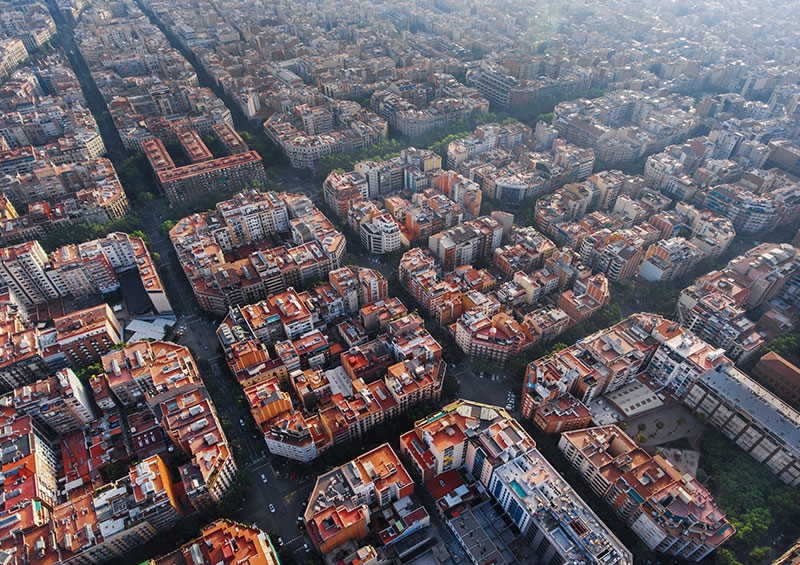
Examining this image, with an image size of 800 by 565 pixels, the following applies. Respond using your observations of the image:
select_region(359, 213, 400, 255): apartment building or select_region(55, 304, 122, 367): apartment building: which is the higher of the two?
select_region(359, 213, 400, 255): apartment building

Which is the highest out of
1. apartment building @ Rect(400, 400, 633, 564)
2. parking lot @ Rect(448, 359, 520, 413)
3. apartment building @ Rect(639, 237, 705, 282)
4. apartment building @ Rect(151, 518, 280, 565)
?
apartment building @ Rect(639, 237, 705, 282)

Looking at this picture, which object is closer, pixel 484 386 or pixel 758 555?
pixel 758 555

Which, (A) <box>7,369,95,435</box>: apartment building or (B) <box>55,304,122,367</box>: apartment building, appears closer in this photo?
(A) <box>7,369,95,435</box>: apartment building

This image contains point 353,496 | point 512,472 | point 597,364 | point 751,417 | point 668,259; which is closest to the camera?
point 353,496

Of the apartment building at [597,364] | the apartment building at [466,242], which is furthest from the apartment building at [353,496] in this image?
the apartment building at [466,242]

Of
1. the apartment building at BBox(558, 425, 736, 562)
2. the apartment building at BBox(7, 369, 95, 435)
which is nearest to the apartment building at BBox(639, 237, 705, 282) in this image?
the apartment building at BBox(558, 425, 736, 562)

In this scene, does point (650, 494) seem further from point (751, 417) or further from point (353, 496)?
point (353, 496)

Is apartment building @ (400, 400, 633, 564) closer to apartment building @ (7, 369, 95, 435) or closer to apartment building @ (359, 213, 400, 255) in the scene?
apartment building @ (359, 213, 400, 255)

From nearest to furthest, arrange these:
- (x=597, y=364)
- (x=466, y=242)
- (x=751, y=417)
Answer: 1. (x=751, y=417)
2. (x=597, y=364)
3. (x=466, y=242)

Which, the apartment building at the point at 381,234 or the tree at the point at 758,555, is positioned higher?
the apartment building at the point at 381,234

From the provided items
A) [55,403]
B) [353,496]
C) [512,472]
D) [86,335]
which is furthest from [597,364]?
[86,335]

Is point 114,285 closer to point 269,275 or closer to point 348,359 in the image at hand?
point 269,275

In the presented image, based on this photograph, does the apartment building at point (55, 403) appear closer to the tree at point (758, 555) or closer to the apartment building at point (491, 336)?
the apartment building at point (491, 336)
